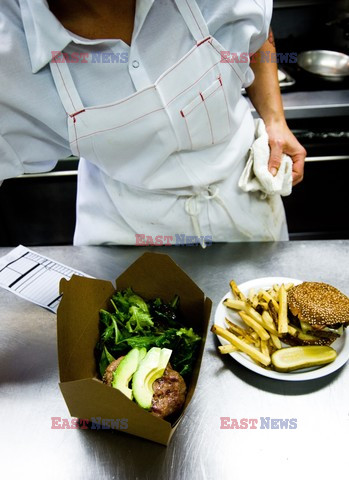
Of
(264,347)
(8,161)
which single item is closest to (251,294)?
(264,347)

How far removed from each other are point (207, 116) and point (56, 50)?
17.1 inches

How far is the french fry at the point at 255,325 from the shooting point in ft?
3.38

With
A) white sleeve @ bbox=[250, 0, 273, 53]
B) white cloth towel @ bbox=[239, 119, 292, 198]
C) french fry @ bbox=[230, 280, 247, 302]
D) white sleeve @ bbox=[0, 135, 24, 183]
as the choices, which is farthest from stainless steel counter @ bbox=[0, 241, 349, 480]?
white sleeve @ bbox=[250, 0, 273, 53]

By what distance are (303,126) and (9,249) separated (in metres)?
1.73

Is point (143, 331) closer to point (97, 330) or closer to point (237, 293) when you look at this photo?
point (97, 330)

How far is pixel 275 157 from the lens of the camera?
1433 mm

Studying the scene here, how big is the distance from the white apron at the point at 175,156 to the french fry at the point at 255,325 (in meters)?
Answer: 0.41

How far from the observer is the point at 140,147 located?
1204 millimetres

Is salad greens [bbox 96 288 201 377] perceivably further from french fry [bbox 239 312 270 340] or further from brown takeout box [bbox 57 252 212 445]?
french fry [bbox 239 312 270 340]

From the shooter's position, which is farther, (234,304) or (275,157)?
(275,157)

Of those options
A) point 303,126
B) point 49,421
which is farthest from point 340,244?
point 303,126

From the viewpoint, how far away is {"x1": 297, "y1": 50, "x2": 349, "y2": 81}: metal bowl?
2582 millimetres

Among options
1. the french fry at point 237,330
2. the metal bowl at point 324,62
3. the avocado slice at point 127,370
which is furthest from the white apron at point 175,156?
the metal bowl at point 324,62

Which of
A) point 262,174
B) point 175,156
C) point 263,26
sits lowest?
point 262,174
